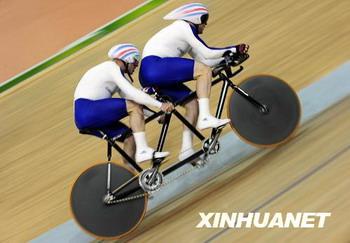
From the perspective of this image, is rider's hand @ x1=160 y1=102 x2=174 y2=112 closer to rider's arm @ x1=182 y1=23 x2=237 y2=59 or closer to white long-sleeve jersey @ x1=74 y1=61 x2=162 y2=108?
white long-sleeve jersey @ x1=74 y1=61 x2=162 y2=108

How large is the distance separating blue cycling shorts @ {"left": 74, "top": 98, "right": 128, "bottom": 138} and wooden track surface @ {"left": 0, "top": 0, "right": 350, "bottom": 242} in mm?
702

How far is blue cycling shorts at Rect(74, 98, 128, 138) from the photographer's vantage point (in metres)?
3.12

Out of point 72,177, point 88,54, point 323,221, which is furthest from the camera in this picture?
point 88,54

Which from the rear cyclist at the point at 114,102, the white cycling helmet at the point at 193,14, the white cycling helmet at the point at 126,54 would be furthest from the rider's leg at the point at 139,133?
the white cycling helmet at the point at 193,14

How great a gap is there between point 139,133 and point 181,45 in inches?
22.7

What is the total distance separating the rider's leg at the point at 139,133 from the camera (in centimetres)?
314

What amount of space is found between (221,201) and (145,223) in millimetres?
482

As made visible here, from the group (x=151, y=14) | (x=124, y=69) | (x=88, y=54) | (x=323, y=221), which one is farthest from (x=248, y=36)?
(x=323, y=221)

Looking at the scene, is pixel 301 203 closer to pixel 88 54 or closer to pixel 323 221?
pixel 323 221

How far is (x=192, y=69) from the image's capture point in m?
3.23

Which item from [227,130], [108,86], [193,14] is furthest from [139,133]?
[227,130]

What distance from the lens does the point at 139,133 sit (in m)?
3.16

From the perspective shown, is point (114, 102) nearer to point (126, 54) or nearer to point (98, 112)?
point (98, 112)

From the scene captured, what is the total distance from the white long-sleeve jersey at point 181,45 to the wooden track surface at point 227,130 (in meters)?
0.75
